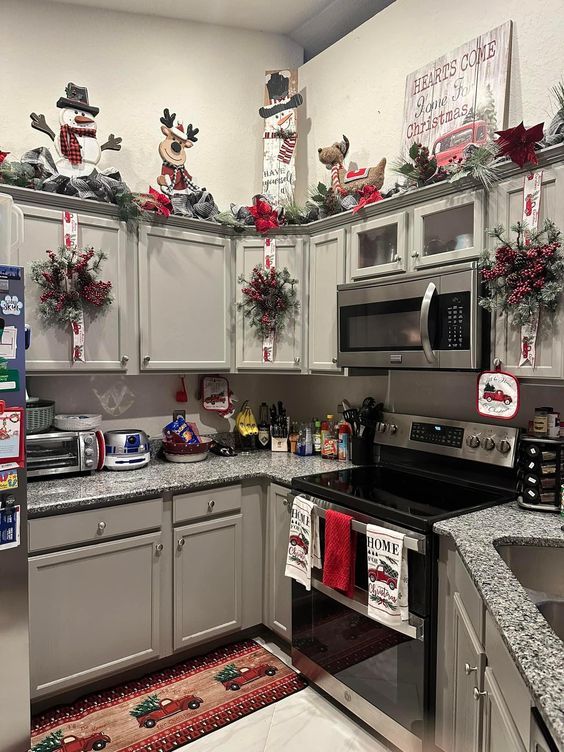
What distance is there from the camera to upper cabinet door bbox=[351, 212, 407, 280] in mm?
2381

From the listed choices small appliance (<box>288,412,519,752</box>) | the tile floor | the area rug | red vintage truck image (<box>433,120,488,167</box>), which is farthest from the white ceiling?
the tile floor

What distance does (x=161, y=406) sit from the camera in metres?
3.10

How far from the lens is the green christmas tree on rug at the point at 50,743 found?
6.61 ft

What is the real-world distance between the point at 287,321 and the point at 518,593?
1918 millimetres

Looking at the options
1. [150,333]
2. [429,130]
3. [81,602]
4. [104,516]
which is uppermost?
[429,130]

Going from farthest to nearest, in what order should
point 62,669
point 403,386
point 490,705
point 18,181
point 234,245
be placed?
1. point 234,245
2. point 403,386
3. point 18,181
4. point 62,669
5. point 490,705

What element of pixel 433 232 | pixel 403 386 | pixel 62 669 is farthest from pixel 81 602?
pixel 433 232

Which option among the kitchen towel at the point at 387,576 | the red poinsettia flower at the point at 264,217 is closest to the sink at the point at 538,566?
the kitchen towel at the point at 387,576

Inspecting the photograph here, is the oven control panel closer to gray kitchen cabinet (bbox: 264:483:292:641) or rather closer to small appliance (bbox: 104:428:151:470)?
gray kitchen cabinet (bbox: 264:483:292:641)

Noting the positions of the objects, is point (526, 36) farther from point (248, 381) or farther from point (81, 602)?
point (81, 602)

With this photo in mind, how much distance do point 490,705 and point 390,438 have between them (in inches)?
56.9

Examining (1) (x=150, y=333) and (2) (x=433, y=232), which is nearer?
(2) (x=433, y=232)

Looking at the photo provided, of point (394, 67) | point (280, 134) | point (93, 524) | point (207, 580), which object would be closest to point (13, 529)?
point (93, 524)

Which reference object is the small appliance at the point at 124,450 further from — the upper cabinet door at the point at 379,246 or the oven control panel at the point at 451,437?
the upper cabinet door at the point at 379,246
